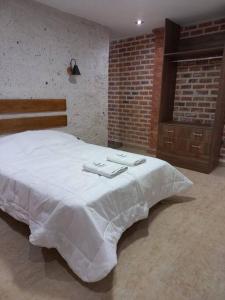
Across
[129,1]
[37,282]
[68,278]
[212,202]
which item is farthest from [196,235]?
[129,1]

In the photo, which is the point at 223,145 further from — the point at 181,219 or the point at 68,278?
the point at 68,278

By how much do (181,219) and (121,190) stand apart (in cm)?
83

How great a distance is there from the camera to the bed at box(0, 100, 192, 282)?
1.23m

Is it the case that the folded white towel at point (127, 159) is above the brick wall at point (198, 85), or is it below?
below

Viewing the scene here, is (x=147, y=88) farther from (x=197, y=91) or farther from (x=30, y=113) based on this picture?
(x=30, y=113)

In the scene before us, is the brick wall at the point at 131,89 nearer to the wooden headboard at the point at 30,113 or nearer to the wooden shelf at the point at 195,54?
the wooden shelf at the point at 195,54

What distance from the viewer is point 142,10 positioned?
2.77 metres

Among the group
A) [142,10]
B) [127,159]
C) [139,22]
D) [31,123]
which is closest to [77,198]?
[127,159]

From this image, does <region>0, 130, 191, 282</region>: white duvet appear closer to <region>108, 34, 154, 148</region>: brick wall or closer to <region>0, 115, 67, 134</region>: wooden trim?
<region>0, 115, 67, 134</region>: wooden trim

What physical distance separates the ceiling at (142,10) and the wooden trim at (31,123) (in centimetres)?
145

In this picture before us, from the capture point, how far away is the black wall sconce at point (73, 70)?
297 centimetres

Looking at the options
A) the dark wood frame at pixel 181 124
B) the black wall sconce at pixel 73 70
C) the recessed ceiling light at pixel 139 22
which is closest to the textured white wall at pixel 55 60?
the black wall sconce at pixel 73 70

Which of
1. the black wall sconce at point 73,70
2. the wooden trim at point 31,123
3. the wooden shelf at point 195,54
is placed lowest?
the wooden trim at point 31,123

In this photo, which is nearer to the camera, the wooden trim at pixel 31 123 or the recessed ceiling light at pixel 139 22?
the wooden trim at pixel 31 123
